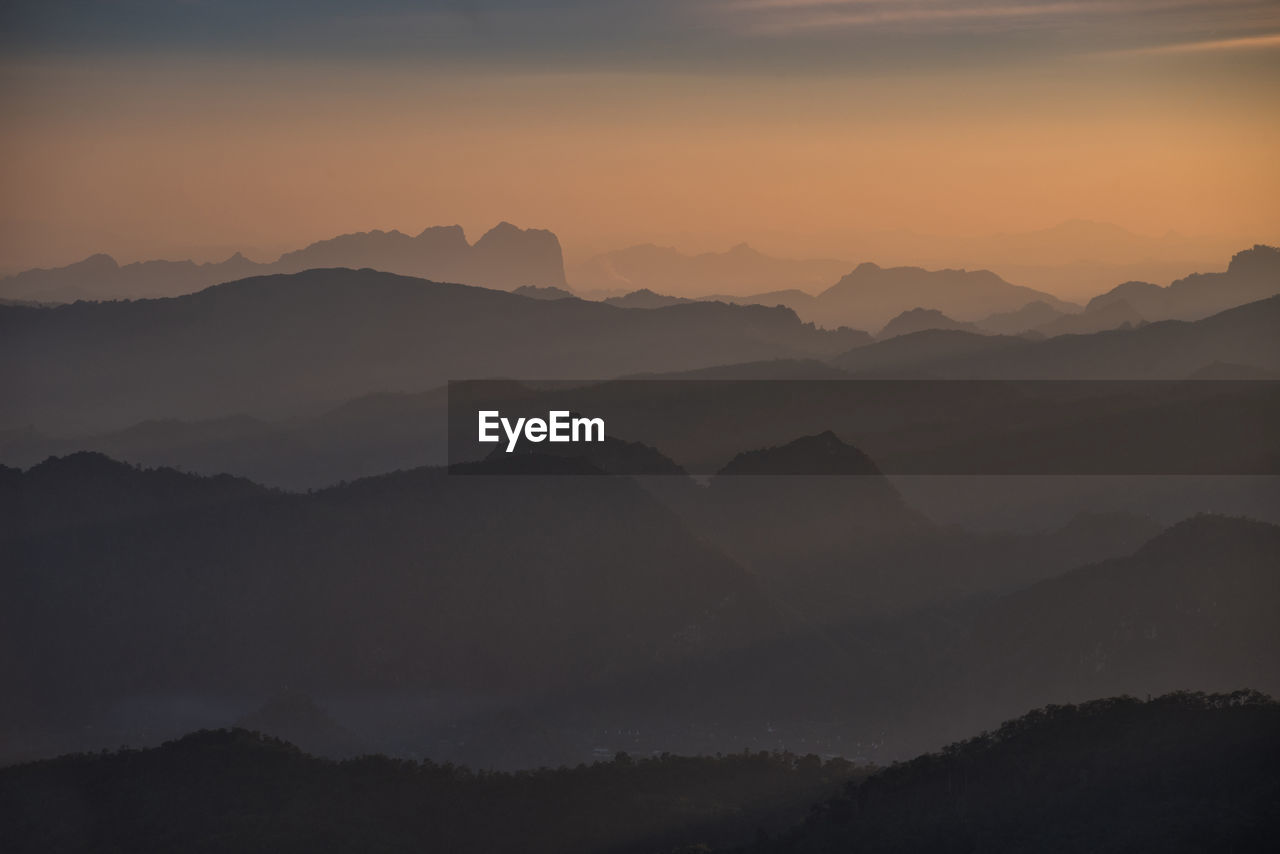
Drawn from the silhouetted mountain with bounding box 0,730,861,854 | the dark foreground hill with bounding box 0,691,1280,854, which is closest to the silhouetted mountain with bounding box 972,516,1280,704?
the dark foreground hill with bounding box 0,691,1280,854

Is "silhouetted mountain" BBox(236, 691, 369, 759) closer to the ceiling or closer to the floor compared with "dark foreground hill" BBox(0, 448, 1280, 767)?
closer to the floor

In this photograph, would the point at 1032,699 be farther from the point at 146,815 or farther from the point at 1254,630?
the point at 146,815

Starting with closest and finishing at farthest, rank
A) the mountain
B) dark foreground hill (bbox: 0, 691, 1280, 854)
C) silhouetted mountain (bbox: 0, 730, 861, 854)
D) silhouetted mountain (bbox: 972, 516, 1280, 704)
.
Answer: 1. dark foreground hill (bbox: 0, 691, 1280, 854)
2. silhouetted mountain (bbox: 0, 730, 861, 854)
3. silhouetted mountain (bbox: 972, 516, 1280, 704)
4. the mountain

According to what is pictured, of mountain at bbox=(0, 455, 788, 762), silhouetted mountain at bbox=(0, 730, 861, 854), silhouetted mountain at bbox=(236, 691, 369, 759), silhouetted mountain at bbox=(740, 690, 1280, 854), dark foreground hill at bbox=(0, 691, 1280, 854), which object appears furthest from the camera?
mountain at bbox=(0, 455, 788, 762)

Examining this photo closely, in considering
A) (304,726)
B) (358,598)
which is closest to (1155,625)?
(358,598)

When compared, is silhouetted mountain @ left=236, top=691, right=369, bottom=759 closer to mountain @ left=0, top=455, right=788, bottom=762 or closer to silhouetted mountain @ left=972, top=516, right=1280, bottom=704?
mountain @ left=0, top=455, right=788, bottom=762

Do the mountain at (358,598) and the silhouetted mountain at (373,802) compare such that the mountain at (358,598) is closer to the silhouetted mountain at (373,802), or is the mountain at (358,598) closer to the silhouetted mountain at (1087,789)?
the silhouetted mountain at (373,802)
